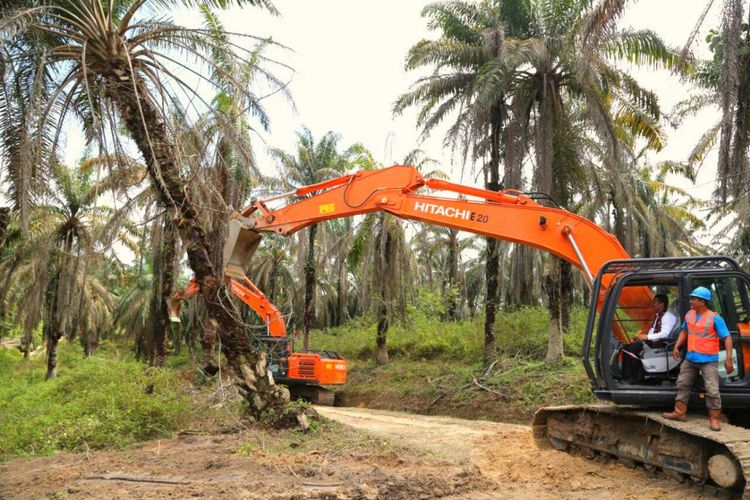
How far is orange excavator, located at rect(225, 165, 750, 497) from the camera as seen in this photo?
7.35 metres

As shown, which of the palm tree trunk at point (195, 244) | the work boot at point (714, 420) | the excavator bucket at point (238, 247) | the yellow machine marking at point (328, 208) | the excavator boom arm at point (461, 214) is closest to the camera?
the work boot at point (714, 420)

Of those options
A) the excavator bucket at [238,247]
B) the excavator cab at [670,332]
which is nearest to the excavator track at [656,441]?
the excavator cab at [670,332]

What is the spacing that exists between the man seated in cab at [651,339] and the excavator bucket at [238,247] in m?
6.80

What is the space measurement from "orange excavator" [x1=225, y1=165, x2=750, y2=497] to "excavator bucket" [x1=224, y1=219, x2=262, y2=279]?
126 centimetres

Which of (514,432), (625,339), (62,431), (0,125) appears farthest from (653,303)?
(0,125)

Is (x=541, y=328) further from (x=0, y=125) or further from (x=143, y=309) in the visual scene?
(x=143, y=309)

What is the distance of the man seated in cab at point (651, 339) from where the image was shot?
7965mm

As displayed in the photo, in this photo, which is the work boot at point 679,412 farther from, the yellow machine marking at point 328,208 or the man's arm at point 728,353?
the yellow machine marking at point 328,208

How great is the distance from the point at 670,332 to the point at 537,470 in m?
2.52

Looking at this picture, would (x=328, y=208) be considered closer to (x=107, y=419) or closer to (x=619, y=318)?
(x=107, y=419)

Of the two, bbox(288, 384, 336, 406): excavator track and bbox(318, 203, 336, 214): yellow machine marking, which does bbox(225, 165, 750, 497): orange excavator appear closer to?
bbox(318, 203, 336, 214): yellow machine marking

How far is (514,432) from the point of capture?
468 inches

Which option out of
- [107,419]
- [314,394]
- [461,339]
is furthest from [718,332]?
[461,339]

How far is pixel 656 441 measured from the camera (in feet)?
25.8
